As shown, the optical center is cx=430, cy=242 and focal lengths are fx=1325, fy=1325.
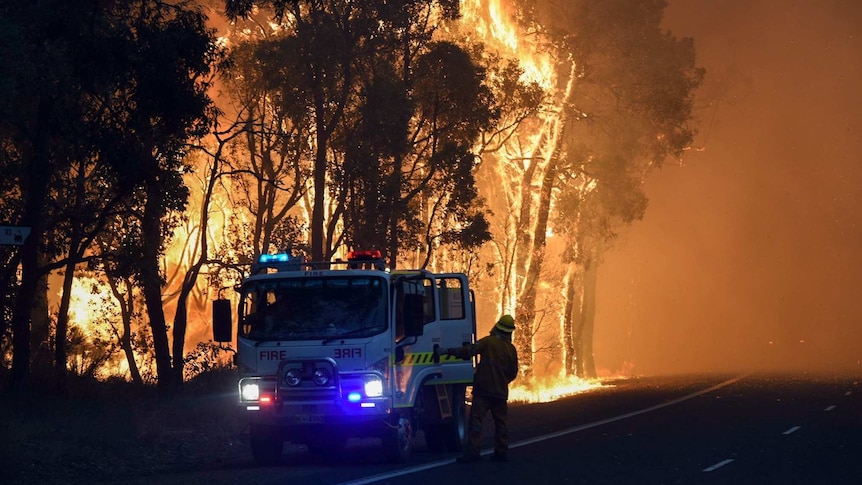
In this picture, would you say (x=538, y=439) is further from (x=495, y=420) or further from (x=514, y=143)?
(x=514, y=143)

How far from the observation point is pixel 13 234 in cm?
1591

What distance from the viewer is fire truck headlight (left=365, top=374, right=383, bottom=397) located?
58.3ft

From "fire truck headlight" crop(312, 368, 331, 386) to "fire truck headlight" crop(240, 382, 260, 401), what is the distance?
90 cm

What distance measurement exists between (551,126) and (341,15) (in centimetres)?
2074

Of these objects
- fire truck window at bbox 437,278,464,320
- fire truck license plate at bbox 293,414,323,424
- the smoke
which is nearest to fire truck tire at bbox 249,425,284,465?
fire truck license plate at bbox 293,414,323,424

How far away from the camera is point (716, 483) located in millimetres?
15734

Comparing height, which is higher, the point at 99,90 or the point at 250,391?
the point at 99,90

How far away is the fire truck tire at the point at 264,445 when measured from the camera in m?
18.6

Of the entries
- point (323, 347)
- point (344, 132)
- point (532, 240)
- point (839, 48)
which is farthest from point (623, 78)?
point (839, 48)

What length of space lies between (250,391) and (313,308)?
4.69ft

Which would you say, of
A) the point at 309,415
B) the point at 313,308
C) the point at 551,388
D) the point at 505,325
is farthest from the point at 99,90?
the point at 551,388

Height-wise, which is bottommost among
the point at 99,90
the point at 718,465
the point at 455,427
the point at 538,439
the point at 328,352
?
the point at 718,465

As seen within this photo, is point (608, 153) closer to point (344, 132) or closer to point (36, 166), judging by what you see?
point (344, 132)

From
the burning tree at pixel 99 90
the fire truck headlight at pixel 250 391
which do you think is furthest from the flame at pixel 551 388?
the fire truck headlight at pixel 250 391
